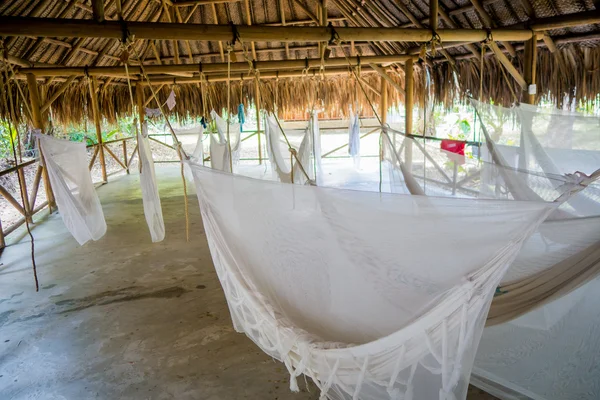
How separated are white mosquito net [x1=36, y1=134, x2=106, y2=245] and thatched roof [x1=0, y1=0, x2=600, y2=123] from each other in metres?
1.14

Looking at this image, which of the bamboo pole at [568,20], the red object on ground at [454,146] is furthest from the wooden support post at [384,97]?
the bamboo pole at [568,20]

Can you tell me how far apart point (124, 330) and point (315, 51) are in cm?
514

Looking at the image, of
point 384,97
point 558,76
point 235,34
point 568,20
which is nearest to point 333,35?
point 235,34

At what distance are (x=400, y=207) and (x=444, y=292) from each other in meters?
0.26

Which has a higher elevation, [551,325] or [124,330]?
[551,325]

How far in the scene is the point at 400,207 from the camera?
4.21 feet

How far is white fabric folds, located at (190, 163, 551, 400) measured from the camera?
3.78 feet

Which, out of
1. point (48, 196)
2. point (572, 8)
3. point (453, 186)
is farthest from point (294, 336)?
point (48, 196)

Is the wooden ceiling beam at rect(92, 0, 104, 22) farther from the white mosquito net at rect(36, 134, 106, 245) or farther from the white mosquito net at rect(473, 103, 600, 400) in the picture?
the white mosquito net at rect(473, 103, 600, 400)

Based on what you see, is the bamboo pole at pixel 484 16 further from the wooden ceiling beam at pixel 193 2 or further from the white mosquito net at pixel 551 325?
the wooden ceiling beam at pixel 193 2

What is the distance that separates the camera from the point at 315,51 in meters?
6.42


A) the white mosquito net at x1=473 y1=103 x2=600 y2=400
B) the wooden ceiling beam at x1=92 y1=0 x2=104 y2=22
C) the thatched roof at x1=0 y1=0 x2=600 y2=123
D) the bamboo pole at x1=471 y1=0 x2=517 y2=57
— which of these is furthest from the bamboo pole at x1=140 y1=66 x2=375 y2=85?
the white mosquito net at x1=473 y1=103 x2=600 y2=400

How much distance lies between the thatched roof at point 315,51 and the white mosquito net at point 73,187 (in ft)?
3.74

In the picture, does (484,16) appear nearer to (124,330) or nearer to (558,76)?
(558,76)
